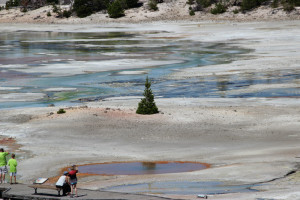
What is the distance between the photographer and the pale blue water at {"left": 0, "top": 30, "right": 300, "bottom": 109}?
41.7 m

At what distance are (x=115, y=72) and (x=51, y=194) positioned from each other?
3225 cm

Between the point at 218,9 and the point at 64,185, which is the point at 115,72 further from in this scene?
the point at 218,9

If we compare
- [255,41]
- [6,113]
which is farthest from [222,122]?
[255,41]

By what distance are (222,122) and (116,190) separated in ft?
40.0

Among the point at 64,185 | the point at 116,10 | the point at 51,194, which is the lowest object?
the point at 116,10

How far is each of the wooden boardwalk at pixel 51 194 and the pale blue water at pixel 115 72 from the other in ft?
59.6

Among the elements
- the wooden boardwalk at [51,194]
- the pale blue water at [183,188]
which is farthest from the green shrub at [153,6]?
the wooden boardwalk at [51,194]

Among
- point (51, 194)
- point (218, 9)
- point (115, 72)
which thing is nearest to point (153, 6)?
point (218, 9)

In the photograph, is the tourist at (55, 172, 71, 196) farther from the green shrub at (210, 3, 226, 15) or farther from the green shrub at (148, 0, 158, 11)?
the green shrub at (148, 0, 158, 11)

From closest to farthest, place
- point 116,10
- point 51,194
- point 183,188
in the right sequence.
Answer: point 51,194 → point 183,188 → point 116,10

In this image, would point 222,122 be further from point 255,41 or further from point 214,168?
point 255,41

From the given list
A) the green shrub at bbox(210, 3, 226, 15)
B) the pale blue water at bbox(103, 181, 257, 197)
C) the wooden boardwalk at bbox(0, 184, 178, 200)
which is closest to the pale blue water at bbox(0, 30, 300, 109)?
the pale blue water at bbox(103, 181, 257, 197)

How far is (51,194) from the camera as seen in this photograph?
784 inches

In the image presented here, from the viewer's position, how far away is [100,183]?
2216 cm
